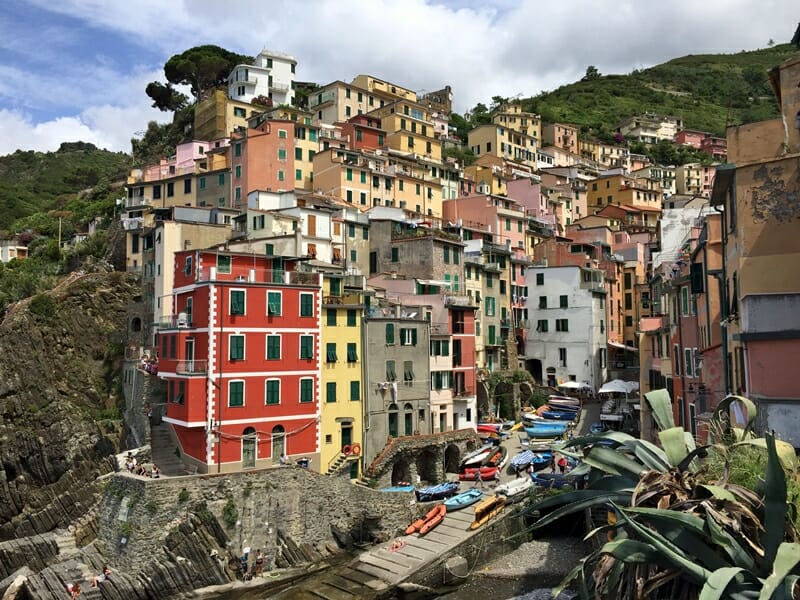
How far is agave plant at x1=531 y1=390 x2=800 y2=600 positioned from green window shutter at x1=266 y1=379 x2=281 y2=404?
28537mm

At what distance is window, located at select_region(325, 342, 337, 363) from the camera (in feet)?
135

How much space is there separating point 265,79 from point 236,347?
68035mm

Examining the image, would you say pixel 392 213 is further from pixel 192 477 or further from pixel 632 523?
pixel 632 523

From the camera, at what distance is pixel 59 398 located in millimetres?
49531

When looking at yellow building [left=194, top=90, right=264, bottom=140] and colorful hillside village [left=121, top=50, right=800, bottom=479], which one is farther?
yellow building [left=194, top=90, right=264, bottom=140]

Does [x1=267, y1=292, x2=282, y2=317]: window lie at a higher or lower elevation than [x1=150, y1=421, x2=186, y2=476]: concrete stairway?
higher

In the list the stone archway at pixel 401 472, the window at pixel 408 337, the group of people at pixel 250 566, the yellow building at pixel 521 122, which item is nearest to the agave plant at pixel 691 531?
the group of people at pixel 250 566

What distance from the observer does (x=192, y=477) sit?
33.8m

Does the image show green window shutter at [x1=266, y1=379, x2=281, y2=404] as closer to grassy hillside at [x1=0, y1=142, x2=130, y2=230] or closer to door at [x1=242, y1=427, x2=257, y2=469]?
door at [x1=242, y1=427, x2=257, y2=469]

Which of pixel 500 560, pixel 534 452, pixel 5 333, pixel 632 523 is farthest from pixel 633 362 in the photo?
pixel 632 523

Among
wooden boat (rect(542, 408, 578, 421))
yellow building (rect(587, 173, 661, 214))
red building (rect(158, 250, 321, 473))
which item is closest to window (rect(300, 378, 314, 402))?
red building (rect(158, 250, 321, 473))

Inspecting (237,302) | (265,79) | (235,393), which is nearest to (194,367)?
(235,393)

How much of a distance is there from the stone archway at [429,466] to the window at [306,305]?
12009 millimetres

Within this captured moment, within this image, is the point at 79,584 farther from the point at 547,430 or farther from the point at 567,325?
the point at 567,325
